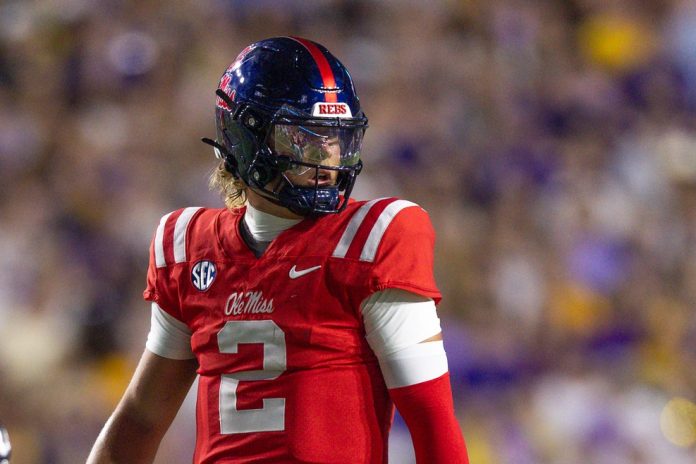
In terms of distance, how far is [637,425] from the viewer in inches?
164

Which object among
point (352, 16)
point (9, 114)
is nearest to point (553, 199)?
point (352, 16)

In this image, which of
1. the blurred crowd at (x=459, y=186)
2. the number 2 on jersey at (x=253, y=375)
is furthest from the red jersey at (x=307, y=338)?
the blurred crowd at (x=459, y=186)

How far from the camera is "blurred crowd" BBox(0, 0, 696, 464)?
13.9 feet

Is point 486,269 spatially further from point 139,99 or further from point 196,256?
point 196,256

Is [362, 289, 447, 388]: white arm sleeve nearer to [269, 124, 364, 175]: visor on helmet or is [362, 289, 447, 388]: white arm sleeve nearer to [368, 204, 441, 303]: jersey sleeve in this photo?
[368, 204, 441, 303]: jersey sleeve

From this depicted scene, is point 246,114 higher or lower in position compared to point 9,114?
higher

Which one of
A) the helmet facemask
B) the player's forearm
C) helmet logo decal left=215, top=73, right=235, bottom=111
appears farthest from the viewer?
the player's forearm

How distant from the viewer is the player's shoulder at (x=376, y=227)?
183 cm

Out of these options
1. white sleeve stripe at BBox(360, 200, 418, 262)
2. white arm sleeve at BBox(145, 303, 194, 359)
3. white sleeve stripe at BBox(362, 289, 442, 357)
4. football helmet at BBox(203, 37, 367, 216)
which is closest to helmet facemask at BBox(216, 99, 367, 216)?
football helmet at BBox(203, 37, 367, 216)

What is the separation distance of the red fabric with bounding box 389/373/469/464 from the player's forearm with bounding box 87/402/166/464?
0.62 metres

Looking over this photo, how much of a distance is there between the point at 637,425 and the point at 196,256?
8.70 feet

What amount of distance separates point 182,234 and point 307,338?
408 millimetres

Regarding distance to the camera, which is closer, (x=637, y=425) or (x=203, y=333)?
(x=203, y=333)

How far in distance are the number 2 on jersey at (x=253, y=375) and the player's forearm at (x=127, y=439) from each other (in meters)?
0.30
